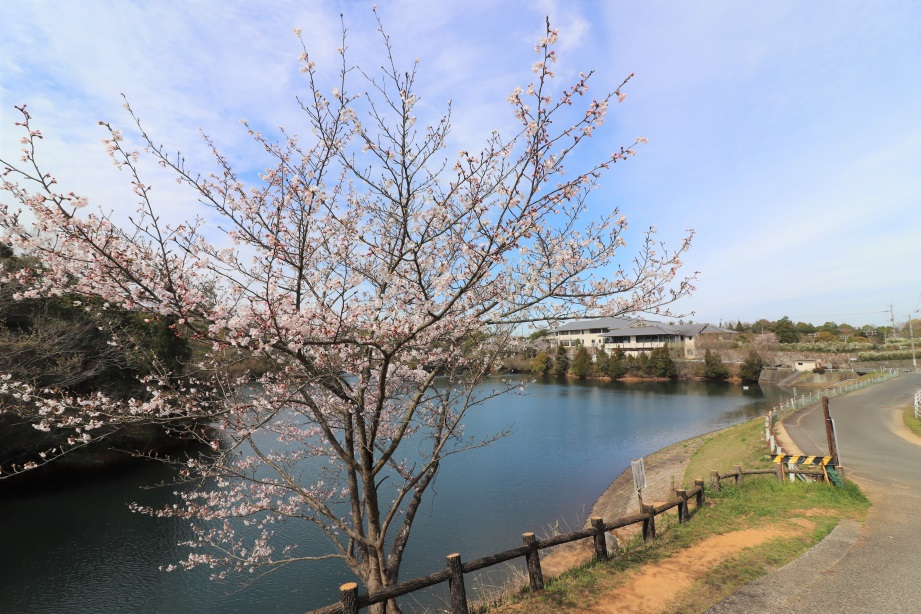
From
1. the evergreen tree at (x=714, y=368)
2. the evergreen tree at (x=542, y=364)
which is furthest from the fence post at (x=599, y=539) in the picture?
the evergreen tree at (x=714, y=368)

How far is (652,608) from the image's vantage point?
568 centimetres

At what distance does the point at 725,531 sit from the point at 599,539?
2.88 m

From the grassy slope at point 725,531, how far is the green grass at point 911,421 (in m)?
8.99

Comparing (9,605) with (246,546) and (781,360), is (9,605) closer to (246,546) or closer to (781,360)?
(246,546)

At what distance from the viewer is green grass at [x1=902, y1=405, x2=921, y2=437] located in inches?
645

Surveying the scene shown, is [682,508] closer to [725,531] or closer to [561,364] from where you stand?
[725,531]

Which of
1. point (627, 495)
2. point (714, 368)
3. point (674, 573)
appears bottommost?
point (627, 495)

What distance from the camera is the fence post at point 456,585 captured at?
216 inches

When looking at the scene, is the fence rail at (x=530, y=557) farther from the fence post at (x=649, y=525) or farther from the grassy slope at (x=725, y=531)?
the grassy slope at (x=725, y=531)

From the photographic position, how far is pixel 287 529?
42.2 feet

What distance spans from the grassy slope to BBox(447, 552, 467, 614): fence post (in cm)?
77

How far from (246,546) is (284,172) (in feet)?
36.5

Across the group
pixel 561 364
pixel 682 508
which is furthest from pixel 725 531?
pixel 561 364

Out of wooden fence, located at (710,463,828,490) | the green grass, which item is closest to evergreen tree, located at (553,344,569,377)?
the green grass
